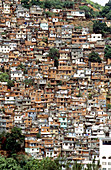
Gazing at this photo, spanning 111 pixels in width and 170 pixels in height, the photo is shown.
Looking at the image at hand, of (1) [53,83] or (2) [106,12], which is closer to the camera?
(1) [53,83]

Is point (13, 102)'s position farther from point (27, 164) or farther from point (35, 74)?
point (27, 164)

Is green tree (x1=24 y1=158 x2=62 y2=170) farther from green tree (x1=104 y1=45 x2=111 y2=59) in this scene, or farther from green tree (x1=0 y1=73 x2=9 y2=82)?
green tree (x1=104 y1=45 x2=111 y2=59)

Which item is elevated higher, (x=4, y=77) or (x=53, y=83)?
(x=4, y=77)

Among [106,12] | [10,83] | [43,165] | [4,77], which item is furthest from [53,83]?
[106,12]

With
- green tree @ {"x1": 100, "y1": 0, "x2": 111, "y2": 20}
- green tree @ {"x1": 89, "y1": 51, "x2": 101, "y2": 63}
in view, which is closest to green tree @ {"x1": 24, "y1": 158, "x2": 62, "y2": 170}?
green tree @ {"x1": 89, "y1": 51, "x2": 101, "y2": 63}

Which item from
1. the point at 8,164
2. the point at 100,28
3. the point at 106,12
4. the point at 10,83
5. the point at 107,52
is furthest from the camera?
the point at 106,12

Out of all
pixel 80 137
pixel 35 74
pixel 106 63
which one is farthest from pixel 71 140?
pixel 106 63

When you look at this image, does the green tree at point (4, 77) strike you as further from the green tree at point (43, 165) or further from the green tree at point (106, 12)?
the green tree at point (106, 12)

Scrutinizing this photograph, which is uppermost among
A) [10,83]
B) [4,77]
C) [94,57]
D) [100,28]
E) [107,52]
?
[100,28]

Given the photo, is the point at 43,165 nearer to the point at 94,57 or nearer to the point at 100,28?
the point at 94,57
